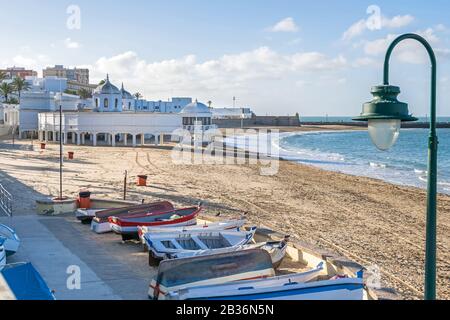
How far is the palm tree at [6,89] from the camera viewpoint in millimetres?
97562

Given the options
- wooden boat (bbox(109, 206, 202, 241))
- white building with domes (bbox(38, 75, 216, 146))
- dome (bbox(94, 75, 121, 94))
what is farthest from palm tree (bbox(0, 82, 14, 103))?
wooden boat (bbox(109, 206, 202, 241))

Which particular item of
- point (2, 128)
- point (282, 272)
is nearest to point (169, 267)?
point (282, 272)

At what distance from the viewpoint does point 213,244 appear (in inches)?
565

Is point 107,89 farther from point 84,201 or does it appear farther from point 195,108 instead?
point 84,201

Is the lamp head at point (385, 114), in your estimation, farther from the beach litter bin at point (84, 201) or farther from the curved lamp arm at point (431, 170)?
the beach litter bin at point (84, 201)

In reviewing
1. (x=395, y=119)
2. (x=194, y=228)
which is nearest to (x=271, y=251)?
(x=194, y=228)

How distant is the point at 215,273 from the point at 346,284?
2.53 metres

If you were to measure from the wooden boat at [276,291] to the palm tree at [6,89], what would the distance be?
9710 cm

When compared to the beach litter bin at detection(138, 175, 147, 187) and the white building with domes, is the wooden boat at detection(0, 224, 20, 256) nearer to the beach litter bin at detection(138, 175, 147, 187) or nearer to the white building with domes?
the beach litter bin at detection(138, 175, 147, 187)

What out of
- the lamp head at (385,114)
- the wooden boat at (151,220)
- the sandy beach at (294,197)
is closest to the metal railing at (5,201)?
the sandy beach at (294,197)

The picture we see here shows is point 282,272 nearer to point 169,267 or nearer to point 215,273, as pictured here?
point 215,273

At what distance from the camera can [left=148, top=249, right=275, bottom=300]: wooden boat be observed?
9.99 metres

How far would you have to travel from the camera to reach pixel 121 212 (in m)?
17.2
